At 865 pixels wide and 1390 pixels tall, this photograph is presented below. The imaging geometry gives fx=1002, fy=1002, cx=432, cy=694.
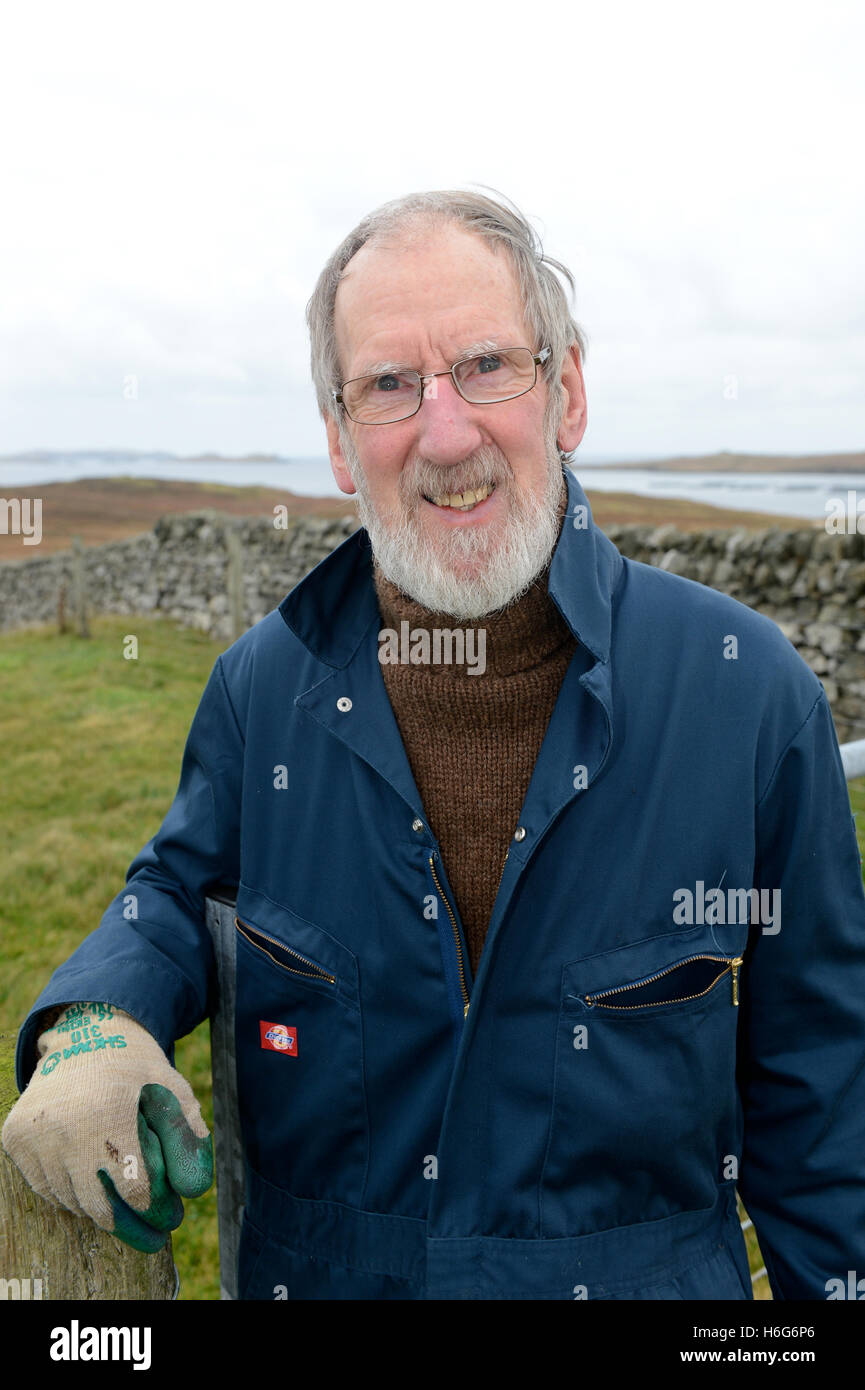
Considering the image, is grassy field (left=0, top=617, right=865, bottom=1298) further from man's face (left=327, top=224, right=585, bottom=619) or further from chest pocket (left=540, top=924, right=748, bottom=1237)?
man's face (left=327, top=224, right=585, bottom=619)

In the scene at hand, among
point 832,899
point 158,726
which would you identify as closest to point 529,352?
point 832,899

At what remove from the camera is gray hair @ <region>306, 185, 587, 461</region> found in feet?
6.30

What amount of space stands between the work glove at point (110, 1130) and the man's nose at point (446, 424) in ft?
3.63

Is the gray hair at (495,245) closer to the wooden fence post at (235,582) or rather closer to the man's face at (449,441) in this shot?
the man's face at (449,441)

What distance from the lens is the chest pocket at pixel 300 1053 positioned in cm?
173

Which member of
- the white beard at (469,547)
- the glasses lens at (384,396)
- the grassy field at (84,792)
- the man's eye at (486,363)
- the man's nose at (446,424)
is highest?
the man's eye at (486,363)

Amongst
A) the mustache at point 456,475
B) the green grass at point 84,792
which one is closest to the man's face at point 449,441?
the mustache at point 456,475

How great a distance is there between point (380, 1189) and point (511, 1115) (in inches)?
10.7

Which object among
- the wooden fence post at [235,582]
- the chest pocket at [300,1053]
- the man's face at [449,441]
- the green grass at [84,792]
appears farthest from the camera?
the wooden fence post at [235,582]

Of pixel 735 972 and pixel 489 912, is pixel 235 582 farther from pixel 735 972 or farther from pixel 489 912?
pixel 735 972

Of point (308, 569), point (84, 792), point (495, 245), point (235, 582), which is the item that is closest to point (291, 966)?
point (495, 245)

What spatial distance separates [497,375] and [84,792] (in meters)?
6.46

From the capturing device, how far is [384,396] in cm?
190

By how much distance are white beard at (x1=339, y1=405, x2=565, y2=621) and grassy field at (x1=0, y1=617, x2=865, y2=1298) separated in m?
1.61
